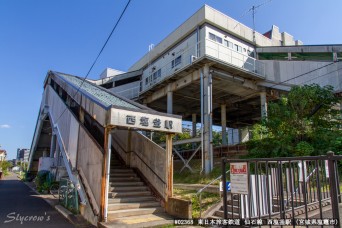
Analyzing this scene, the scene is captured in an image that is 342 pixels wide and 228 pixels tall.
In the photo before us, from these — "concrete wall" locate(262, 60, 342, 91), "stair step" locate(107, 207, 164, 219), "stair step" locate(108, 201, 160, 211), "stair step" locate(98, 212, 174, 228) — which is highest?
"concrete wall" locate(262, 60, 342, 91)

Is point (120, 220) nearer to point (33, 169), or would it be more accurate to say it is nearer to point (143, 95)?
point (143, 95)

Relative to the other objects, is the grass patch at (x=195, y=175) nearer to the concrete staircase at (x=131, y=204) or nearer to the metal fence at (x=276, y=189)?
the concrete staircase at (x=131, y=204)

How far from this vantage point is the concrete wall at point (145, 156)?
9.67 m

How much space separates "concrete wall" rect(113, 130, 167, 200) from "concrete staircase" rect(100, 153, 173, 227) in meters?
0.43

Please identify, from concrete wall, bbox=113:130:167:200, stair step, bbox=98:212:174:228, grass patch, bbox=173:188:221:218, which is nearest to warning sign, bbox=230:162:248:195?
stair step, bbox=98:212:174:228

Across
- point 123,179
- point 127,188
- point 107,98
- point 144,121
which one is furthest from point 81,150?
point 144,121

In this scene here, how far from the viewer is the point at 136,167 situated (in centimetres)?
1160

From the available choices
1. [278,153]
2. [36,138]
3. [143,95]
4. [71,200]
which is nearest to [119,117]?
[71,200]

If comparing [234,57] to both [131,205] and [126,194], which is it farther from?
[131,205]

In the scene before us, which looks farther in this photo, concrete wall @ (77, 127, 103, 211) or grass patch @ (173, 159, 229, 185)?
grass patch @ (173, 159, 229, 185)

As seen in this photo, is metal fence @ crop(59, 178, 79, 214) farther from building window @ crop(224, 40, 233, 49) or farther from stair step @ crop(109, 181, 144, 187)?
building window @ crop(224, 40, 233, 49)

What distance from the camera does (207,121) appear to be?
56.3ft

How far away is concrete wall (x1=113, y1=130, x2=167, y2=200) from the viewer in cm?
967

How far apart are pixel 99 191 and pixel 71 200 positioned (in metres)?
3.06
